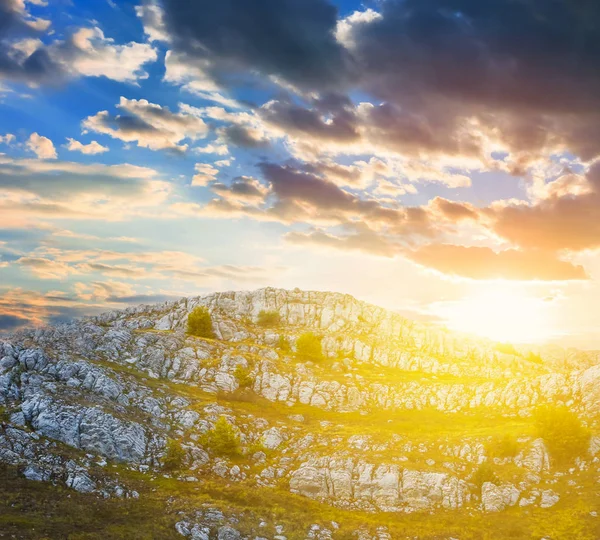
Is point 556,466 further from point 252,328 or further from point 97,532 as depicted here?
point 252,328

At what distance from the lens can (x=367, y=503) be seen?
80.8 m

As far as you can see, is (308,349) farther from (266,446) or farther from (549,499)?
(549,499)

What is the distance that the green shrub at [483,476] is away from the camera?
272ft

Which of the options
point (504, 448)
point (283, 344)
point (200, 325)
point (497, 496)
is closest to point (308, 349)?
point (283, 344)

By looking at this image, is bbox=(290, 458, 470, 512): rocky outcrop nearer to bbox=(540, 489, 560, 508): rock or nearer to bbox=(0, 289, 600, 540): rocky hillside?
bbox=(0, 289, 600, 540): rocky hillside

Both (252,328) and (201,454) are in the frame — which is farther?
(252,328)

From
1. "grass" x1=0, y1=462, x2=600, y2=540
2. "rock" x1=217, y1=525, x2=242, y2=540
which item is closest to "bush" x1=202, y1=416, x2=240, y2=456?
"grass" x1=0, y1=462, x2=600, y2=540

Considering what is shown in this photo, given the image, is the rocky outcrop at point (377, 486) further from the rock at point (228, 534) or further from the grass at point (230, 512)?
the rock at point (228, 534)

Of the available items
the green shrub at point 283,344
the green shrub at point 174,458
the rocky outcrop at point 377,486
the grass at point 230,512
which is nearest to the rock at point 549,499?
the grass at point 230,512

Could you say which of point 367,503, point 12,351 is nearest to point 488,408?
point 367,503

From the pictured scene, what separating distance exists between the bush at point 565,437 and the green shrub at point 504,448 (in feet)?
21.1

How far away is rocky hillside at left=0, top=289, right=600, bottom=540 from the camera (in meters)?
69.1

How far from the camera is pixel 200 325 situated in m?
159

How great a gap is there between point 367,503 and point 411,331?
11350cm
